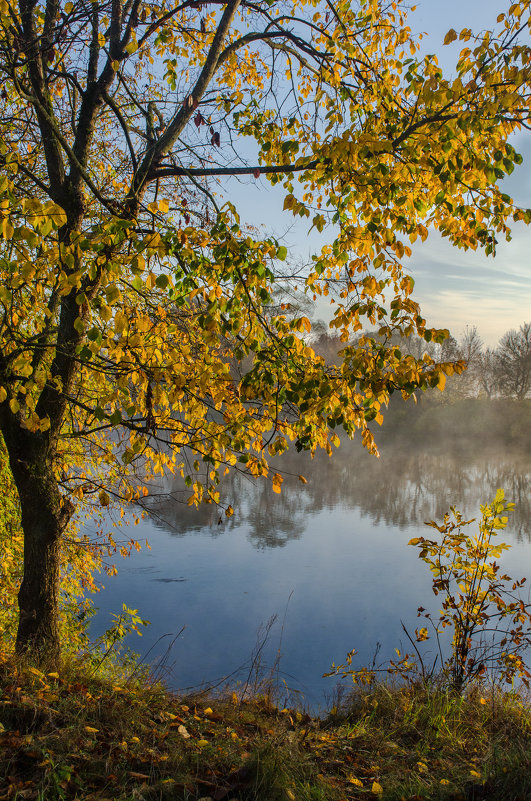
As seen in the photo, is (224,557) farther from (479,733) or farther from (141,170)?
(141,170)

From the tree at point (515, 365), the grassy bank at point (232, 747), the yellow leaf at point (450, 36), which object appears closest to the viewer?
the grassy bank at point (232, 747)

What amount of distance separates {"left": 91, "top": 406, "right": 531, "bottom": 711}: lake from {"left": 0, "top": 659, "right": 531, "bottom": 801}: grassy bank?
0.75 meters

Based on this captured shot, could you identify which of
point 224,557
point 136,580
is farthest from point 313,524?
point 136,580

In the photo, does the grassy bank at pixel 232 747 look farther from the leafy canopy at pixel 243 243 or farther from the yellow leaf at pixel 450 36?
the yellow leaf at pixel 450 36

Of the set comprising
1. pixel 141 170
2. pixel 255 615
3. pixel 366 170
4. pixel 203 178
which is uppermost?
pixel 203 178

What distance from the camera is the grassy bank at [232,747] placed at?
258cm

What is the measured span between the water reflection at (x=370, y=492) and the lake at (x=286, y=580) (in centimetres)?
9

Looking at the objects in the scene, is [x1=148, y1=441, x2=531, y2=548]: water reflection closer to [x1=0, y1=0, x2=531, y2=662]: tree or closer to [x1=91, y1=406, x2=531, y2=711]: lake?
[x1=91, y1=406, x2=531, y2=711]: lake

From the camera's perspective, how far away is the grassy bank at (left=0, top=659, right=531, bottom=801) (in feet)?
8.48

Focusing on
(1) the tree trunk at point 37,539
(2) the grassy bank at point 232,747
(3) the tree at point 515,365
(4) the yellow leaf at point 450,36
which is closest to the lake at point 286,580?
(2) the grassy bank at point 232,747

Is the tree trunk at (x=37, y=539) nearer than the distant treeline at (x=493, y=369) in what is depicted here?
Yes

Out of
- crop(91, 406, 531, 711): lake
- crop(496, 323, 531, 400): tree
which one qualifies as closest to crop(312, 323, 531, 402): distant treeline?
crop(496, 323, 531, 400): tree

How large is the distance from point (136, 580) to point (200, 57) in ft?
26.4

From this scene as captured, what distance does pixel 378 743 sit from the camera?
3.70 meters
